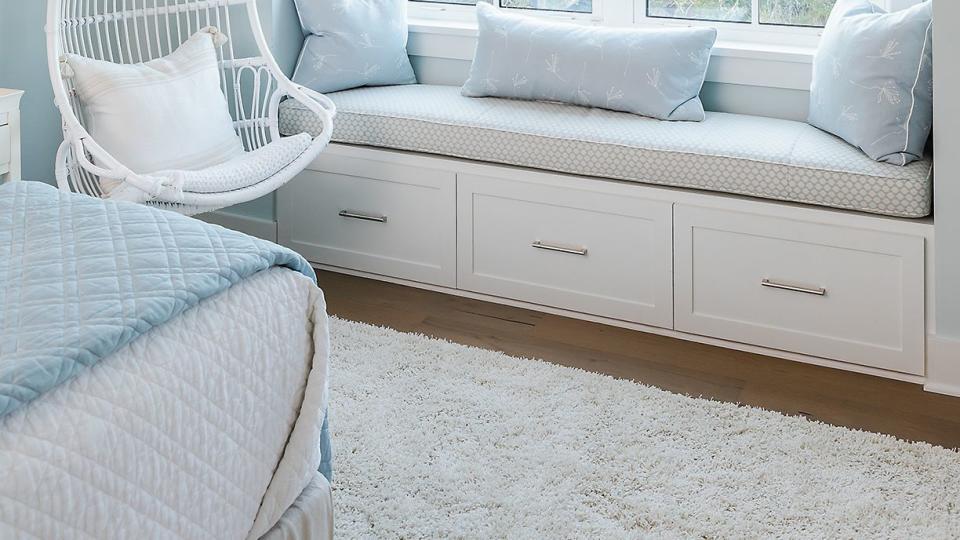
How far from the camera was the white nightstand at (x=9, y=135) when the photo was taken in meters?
2.92

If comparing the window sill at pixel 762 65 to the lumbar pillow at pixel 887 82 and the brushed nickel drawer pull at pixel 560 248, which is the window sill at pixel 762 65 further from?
the brushed nickel drawer pull at pixel 560 248

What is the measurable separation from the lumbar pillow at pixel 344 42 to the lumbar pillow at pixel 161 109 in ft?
1.20

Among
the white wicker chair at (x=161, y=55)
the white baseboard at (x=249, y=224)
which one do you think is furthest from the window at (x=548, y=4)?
the white baseboard at (x=249, y=224)

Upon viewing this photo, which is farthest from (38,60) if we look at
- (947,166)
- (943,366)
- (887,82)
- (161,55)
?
(943,366)

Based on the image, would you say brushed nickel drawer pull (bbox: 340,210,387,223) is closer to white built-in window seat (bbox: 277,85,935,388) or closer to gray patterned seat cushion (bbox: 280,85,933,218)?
white built-in window seat (bbox: 277,85,935,388)

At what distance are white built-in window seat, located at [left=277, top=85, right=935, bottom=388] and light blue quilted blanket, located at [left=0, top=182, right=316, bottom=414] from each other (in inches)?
54.0

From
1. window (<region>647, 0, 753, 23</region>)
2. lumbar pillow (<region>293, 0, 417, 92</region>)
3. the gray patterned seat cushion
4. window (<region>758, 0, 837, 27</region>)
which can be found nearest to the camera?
the gray patterned seat cushion

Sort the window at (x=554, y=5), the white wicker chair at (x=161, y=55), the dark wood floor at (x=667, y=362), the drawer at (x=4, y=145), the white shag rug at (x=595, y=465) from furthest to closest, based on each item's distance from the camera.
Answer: the window at (x=554, y=5)
the drawer at (x=4, y=145)
the white wicker chair at (x=161, y=55)
the dark wood floor at (x=667, y=362)
the white shag rug at (x=595, y=465)

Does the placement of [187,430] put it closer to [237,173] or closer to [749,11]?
[237,173]

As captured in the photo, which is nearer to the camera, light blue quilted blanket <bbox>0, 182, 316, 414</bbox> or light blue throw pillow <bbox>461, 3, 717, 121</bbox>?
light blue quilted blanket <bbox>0, 182, 316, 414</bbox>

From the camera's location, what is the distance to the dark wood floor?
2.56 m

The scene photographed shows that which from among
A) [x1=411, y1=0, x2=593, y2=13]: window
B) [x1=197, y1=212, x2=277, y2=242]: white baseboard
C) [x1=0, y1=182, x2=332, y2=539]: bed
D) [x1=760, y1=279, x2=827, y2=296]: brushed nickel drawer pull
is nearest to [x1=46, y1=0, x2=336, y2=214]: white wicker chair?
[x1=197, y1=212, x2=277, y2=242]: white baseboard

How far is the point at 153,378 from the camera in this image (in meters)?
1.44

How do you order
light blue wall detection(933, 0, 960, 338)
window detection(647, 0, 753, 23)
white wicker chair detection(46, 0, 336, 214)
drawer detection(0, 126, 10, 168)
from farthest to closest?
window detection(647, 0, 753, 23), drawer detection(0, 126, 10, 168), white wicker chair detection(46, 0, 336, 214), light blue wall detection(933, 0, 960, 338)
